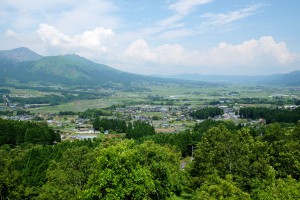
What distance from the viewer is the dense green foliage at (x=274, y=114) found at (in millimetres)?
76062

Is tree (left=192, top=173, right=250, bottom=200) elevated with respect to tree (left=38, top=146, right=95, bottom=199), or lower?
elevated

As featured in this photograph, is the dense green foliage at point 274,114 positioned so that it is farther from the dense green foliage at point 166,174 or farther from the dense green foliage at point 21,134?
the dense green foliage at point 21,134

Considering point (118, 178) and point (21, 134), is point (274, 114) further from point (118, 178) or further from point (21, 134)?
point (118, 178)

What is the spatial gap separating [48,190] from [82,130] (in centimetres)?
6369

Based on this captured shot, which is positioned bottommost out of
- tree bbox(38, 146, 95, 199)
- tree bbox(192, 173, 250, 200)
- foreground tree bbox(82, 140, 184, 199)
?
tree bbox(38, 146, 95, 199)

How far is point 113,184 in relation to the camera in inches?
628

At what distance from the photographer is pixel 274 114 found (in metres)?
83.4

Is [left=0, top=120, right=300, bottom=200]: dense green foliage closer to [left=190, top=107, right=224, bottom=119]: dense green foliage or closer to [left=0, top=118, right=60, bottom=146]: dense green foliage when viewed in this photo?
[left=0, top=118, right=60, bottom=146]: dense green foliage

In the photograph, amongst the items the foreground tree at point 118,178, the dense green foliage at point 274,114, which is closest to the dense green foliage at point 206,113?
the dense green foliage at point 274,114

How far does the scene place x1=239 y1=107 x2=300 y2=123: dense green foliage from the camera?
250 feet

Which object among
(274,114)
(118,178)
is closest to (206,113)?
(274,114)

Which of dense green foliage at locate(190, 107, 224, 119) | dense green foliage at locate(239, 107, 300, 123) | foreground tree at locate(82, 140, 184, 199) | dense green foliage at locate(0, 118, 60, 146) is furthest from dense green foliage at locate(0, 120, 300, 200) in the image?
dense green foliage at locate(190, 107, 224, 119)

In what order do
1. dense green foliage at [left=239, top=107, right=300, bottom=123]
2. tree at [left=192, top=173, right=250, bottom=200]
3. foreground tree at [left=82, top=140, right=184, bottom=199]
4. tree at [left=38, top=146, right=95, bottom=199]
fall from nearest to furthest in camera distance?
foreground tree at [left=82, top=140, right=184, bottom=199] < tree at [left=192, top=173, right=250, bottom=200] < tree at [left=38, top=146, right=95, bottom=199] < dense green foliage at [left=239, top=107, right=300, bottom=123]

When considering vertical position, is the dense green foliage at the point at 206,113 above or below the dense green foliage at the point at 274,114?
below
